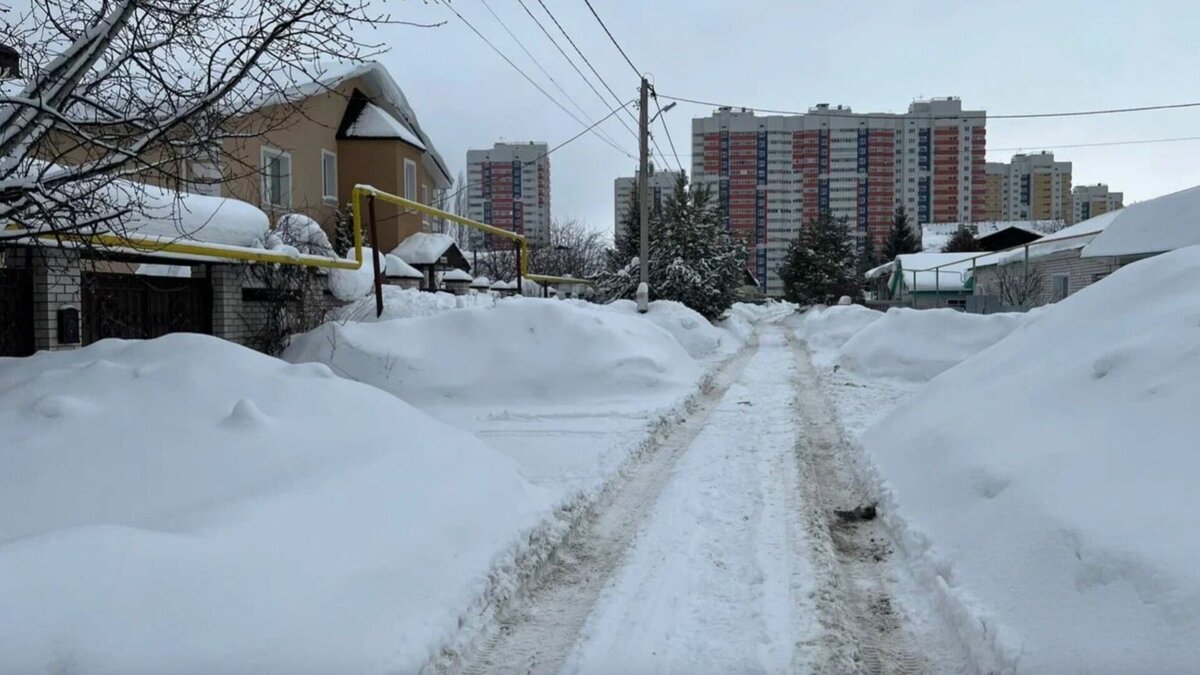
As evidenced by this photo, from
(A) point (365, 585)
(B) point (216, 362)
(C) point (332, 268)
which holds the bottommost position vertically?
(A) point (365, 585)

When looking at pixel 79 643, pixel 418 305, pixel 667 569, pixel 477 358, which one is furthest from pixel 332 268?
pixel 79 643

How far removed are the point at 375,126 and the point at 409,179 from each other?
2080 millimetres

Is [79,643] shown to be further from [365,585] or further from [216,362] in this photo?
[216,362]

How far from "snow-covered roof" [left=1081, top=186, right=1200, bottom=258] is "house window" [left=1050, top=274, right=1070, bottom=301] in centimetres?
1052

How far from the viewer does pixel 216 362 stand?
6.10 m

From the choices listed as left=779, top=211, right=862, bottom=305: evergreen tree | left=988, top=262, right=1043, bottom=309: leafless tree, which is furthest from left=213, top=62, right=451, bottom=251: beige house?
left=779, top=211, right=862, bottom=305: evergreen tree

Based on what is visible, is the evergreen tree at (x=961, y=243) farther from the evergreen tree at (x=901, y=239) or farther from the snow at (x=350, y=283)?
the snow at (x=350, y=283)

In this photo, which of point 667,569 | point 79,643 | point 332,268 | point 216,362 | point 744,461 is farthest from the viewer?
point 332,268

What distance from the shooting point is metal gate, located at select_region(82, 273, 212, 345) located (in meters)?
10.3

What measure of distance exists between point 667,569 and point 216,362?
3549 millimetres

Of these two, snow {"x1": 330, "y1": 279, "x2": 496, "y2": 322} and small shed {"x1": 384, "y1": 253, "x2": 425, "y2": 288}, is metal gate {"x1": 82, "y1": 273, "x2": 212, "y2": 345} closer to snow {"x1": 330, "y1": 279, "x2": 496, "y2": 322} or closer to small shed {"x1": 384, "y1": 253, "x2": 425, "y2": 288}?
snow {"x1": 330, "y1": 279, "x2": 496, "y2": 322}

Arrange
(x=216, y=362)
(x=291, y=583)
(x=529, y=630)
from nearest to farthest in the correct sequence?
(x=291, y=583) → (x=529, y=630) → (x=216, y=362)

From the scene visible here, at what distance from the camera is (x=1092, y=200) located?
9850 centimetres

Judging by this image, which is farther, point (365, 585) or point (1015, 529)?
point (1015, 529)
